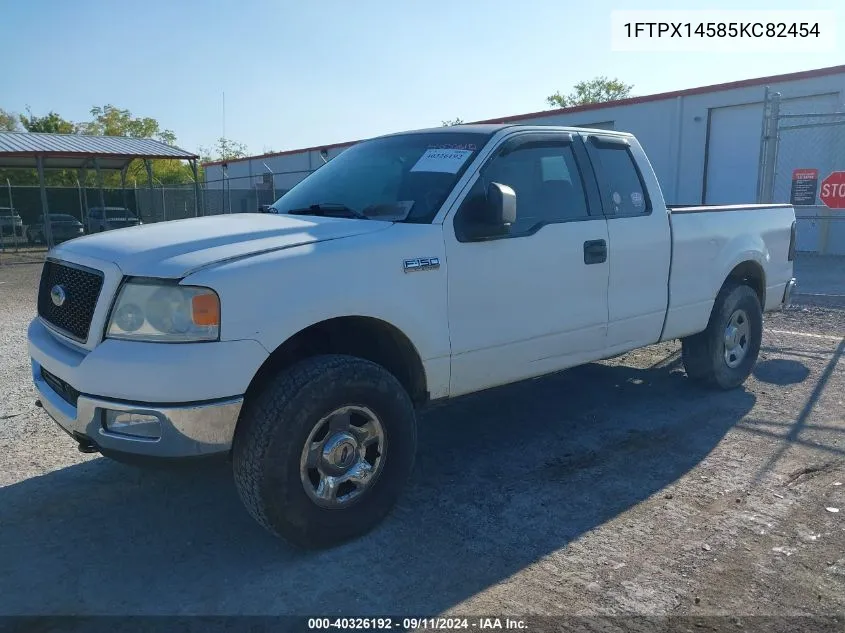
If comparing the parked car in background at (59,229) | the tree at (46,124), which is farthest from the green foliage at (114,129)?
the parked car in background at (59,229)

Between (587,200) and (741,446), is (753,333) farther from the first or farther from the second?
(587,200)

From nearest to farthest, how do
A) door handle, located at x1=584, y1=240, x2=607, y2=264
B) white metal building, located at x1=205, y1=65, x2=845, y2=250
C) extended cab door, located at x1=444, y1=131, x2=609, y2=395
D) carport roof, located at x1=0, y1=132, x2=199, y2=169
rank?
1. extended cab door, located at x1=444, y1=131, x2=609, y2=395
2. door handle, located at x1=584, y1=240, x2=607, y2=264
3. white metal building, located at x1=205, y1=65, x2=845, y2=250
4. carport roof, located at x1=0, y1=132, x2=199, y2=169

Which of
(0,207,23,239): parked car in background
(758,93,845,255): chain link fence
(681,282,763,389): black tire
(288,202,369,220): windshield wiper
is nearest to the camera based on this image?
(288,202,369,220): windshield wiper

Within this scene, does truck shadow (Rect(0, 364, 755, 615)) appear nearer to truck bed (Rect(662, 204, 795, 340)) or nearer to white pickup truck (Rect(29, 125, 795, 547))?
white pickup truck (Rect(29, 125, 795, 547))

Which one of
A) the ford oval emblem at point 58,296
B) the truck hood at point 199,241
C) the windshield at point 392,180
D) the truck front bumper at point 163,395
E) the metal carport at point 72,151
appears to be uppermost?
the metal carport at point 72,151

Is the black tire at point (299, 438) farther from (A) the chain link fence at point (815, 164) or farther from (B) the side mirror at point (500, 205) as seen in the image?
(A) the chain link fence at point (815, 164)

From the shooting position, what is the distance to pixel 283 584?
3.07 metres

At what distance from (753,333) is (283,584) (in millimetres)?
4718

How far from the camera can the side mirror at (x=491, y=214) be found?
3.71 metres

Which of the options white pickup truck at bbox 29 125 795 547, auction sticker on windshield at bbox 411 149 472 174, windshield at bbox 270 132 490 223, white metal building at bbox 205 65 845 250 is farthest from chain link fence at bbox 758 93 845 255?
auction sticker on windshield at bbox 411 149 472 174

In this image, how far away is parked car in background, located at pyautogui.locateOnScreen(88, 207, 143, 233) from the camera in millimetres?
25297

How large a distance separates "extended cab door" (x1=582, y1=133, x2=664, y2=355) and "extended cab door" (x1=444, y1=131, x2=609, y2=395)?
4.9 inches

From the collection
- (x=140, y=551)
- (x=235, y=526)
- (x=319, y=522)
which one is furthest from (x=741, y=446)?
(x=140, y=551)

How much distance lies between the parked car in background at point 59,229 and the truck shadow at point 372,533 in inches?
938
